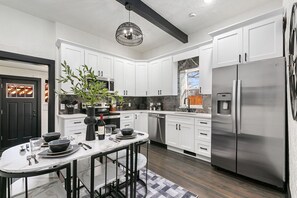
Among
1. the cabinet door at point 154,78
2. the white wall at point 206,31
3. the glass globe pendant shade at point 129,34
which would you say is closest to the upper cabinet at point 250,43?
the white wall at point 206,31

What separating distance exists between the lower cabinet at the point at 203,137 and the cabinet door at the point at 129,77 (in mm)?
2290

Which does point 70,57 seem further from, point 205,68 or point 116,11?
point 205,68

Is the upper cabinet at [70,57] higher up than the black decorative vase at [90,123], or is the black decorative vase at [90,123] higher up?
the upper cabinet at [70,57]

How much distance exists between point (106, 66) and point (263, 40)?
340 cm

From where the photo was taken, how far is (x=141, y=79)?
461 cm

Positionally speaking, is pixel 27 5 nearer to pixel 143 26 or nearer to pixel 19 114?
pixel 143 26

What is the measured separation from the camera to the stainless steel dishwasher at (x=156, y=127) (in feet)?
12.0

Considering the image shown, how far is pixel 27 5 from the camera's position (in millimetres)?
2717

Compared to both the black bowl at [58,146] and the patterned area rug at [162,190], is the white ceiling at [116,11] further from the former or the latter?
the patterned area rug at [162,190]

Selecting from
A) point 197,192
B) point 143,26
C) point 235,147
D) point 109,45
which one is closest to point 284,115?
point 235,147

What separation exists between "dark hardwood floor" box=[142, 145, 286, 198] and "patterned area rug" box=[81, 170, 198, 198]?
0.11 m

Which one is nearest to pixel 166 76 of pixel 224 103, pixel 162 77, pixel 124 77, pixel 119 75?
pixel 162 77

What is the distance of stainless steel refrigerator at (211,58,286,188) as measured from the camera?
1.93 meters

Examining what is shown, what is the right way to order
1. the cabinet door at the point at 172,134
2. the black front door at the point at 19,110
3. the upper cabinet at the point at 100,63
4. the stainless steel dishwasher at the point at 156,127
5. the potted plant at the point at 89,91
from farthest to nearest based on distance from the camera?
the black front door at the point at 19,110
the stainless steel dishwasher at the point at 156,127
the upper cabinet at the point at 100,63
the cabinet door at the point at 172,134
the potted plant at the point at 89,91
